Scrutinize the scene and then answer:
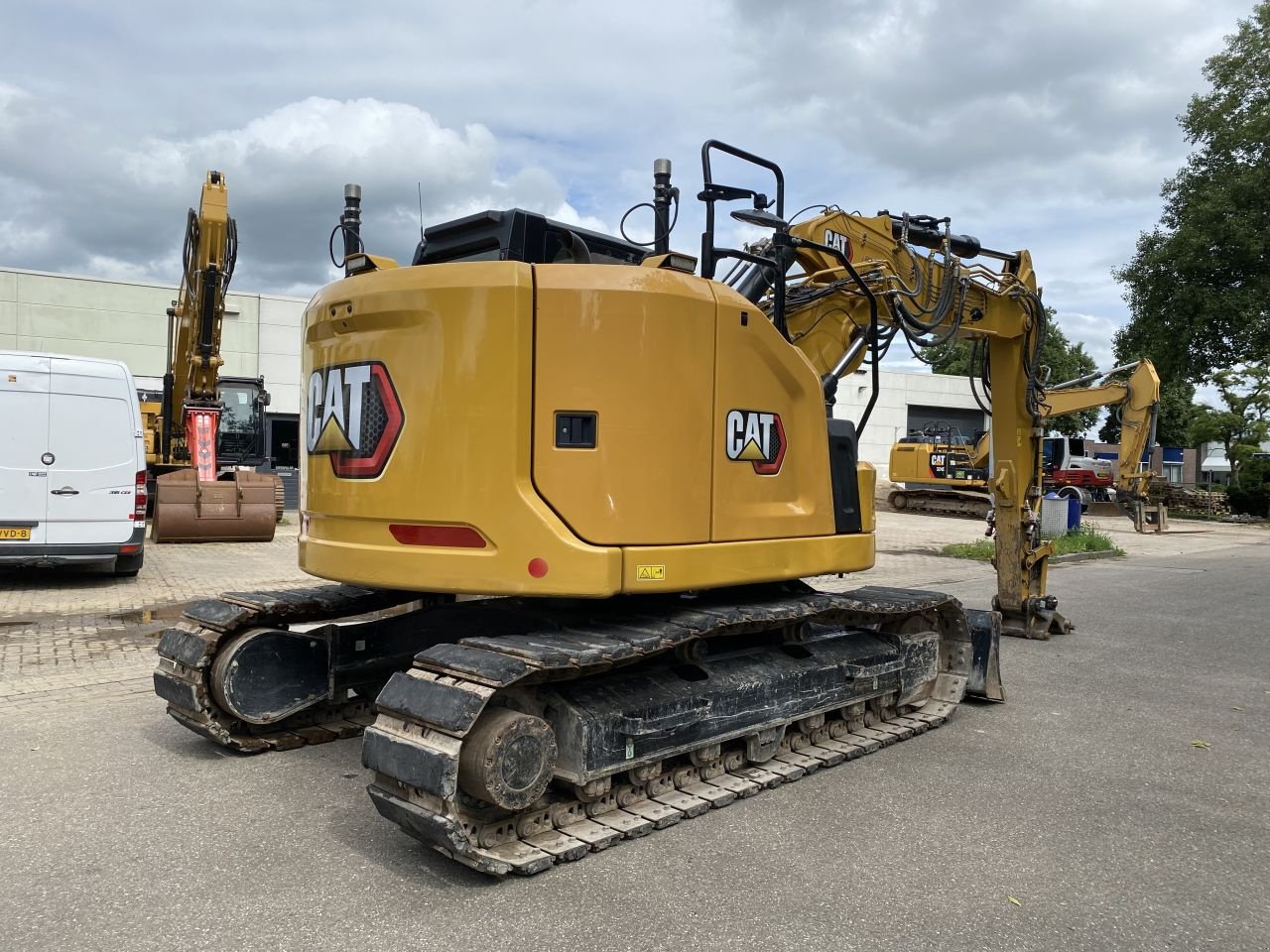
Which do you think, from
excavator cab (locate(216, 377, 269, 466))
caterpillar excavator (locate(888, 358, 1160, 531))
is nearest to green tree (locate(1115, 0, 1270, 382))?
caterpillar excavator (locate(888, 358, 1160, 531))

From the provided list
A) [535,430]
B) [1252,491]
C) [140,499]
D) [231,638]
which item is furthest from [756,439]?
[1252,491]

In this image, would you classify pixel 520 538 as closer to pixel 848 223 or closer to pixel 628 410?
pixel 628 410

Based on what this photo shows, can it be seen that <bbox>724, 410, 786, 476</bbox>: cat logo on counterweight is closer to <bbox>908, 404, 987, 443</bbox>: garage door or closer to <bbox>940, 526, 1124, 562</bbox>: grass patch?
<bbox>940, 526, 1124, 562</bbox>: grass patch

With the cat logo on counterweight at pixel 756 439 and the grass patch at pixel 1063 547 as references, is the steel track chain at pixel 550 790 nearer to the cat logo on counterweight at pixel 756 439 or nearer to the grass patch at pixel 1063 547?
the cat logo on counterweight at pixel 756 439

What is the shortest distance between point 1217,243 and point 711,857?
31271 mm

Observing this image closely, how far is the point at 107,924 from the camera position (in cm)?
337

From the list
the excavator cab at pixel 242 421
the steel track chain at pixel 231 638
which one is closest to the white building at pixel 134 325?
the excavator cab at pixel 242 421

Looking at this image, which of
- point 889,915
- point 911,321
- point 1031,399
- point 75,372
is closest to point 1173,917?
point 889,915

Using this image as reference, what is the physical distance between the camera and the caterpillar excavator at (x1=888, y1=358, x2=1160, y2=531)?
22.5 meters

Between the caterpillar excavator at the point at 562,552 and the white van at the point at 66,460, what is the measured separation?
6.01m

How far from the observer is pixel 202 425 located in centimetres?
1714

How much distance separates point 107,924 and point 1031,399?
826 centimetres

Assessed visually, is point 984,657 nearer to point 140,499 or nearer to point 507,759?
point 507,759

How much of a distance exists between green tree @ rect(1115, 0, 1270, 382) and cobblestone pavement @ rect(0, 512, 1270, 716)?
1220 centimetres
